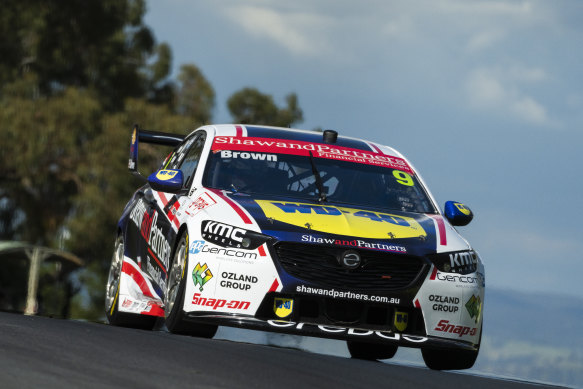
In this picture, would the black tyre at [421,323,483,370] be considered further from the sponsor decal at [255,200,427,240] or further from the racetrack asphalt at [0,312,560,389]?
the sponsor decal at [255,200,427,240]

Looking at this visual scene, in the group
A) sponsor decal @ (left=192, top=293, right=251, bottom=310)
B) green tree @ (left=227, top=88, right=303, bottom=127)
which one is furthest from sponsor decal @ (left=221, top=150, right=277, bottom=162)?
green tree @ (left=227, top=88, right=303, bottom=127)

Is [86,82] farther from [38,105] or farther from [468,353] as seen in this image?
[468,353]

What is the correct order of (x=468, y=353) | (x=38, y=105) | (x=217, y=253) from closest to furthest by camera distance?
(x=217, y=253) → (x=468, y=353) → (x=38, y=105)

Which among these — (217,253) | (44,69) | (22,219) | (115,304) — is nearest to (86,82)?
(44,69)

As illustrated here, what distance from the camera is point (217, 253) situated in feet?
25.4

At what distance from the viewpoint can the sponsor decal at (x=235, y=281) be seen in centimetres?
772

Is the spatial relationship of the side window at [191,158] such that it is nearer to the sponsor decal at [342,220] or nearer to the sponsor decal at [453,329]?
the sponsor decal at [342,220]

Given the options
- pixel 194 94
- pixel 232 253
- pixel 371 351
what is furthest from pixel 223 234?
pixel 194 94

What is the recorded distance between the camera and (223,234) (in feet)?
25.6

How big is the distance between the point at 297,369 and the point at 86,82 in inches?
1445

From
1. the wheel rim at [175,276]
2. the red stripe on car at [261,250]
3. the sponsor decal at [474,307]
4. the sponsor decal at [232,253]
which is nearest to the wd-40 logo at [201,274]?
the sponsor decal at [232,253]

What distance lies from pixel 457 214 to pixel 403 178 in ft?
2.10

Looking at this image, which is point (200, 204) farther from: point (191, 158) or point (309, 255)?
point (191, 158)

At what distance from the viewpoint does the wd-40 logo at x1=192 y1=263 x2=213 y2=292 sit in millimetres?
7754
